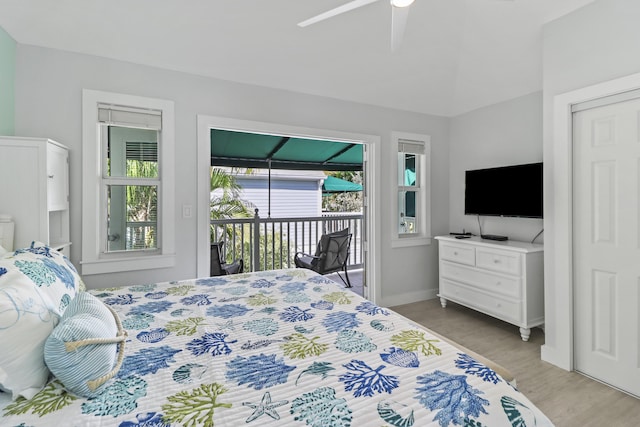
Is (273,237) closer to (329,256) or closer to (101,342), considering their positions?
(329,256)

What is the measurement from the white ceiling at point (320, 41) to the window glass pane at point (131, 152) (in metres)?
0.59

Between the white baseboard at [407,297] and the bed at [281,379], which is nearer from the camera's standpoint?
the bed at [281,379]

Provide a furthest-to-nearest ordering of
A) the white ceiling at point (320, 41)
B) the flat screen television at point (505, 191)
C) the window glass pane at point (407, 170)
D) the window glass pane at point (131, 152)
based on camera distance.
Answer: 1. the window glass pane at point (407, 170)
2. the flat screen television at point (505, 191)
3. the window glass pane at point (131, 152)
4. the white ceiling at point (320, 41)

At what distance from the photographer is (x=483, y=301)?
127 inches

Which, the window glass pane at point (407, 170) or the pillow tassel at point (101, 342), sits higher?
the window glass pane at point (407, 170)

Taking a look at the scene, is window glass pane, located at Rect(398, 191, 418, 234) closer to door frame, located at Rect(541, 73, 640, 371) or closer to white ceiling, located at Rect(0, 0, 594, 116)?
white ceiling, located at Rect(0, 0, 594, 116)

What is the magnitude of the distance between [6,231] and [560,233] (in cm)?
378

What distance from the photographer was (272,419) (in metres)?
0.83

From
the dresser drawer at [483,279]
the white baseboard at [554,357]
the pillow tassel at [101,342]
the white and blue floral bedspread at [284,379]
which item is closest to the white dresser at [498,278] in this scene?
the dresser drawer at [483,279]

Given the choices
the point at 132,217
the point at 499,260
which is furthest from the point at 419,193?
the point at 132,217

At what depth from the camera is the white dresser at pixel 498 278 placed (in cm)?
287

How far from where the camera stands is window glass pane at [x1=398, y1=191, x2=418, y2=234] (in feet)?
12.9

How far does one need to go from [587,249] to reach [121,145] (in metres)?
3.79

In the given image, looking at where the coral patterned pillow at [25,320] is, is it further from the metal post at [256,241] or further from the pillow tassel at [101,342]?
the metal post at [256,241]
